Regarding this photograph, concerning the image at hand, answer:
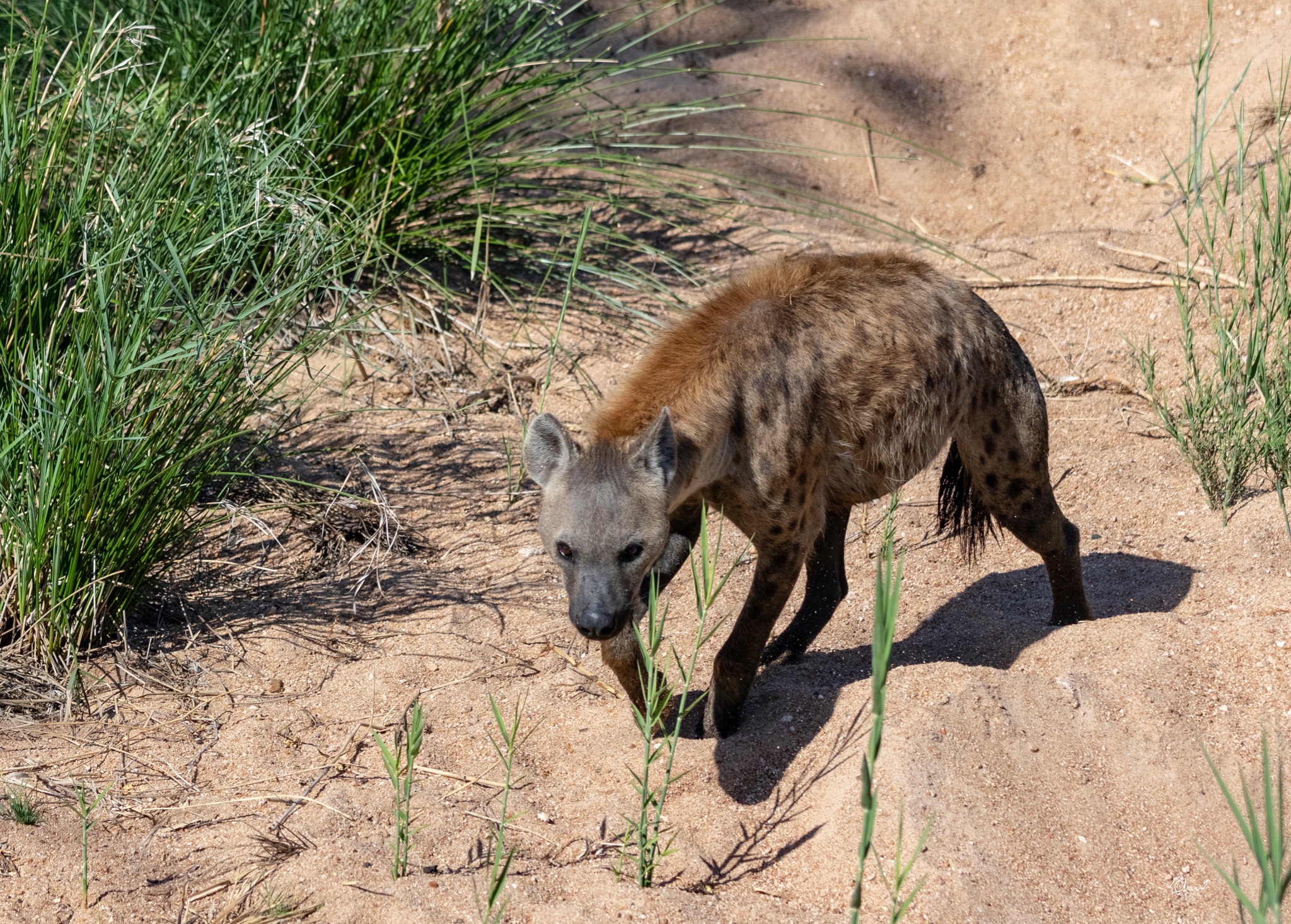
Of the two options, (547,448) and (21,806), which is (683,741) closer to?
(547,448)

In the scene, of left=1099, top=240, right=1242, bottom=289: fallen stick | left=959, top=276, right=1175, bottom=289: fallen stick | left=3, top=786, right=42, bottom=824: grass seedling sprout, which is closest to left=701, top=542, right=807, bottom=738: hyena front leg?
left=3, top=786, right=42, bottom=824: grass seedling sprout

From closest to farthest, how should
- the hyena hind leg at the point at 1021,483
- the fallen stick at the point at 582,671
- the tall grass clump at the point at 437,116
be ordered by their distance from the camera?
the fallen stick at the point at 582,671, the hyena hind leg at the point at 1021,483, the tall grass clump at the point at 437,116

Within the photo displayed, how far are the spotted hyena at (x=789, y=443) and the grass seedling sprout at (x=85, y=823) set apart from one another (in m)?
1.15

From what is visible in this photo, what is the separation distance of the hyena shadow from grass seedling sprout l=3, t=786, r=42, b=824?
166cm

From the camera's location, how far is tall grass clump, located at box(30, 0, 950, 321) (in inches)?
196

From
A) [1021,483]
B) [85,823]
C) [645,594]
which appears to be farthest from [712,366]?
[85,823]

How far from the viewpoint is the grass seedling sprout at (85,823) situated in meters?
2.67

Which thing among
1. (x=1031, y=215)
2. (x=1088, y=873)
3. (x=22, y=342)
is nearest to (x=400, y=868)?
(x=1088, y=873)

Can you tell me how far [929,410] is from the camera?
150 inches

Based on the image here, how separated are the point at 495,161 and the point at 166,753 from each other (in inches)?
126

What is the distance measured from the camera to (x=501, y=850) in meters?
2.52

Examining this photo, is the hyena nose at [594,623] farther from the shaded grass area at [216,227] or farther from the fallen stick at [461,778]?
the shaded grass area at [216,227]

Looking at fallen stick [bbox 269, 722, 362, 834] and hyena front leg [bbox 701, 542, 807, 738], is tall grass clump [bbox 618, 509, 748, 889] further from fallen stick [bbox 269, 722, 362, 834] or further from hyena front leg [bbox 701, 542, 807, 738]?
fallen stick [bbox 269, 722, 362, 834]

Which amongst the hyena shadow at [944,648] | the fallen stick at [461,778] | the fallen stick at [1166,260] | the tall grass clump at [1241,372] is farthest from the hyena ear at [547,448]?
the fallen stick at [1166,260]
